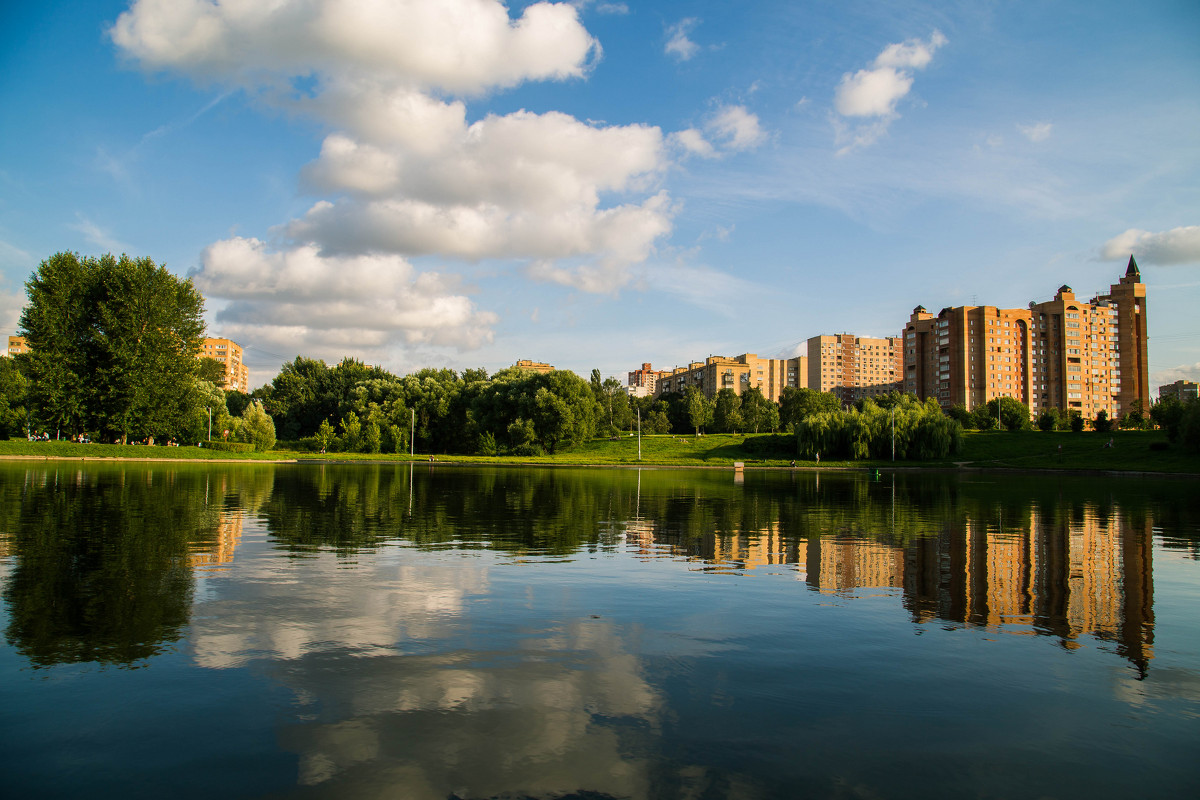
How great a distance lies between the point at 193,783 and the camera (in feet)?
13.8

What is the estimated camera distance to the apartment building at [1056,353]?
132 m

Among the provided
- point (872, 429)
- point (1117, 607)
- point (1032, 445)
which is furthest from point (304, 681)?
point (1032, 445)

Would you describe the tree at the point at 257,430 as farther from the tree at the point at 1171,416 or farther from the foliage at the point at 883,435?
the tree at the point at 1171,416

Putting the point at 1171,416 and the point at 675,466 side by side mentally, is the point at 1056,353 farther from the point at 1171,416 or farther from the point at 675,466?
the point at 675,466

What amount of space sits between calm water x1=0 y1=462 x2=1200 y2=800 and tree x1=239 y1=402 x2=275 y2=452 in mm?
64120

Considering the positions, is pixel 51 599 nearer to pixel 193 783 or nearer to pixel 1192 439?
pixel 193 783

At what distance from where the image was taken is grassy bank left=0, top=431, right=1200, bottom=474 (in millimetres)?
53594

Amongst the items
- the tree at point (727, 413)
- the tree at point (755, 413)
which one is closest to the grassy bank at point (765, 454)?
the tree at point (727, 413)

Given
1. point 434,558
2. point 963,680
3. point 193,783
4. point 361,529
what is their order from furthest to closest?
point 361,529
point 434,558
point 963,680
point 193,783

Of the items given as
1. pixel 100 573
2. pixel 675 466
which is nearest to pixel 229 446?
pixel 675 466

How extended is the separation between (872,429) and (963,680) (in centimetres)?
6624

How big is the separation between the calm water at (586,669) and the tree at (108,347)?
4908cm

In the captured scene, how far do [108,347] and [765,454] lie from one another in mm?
61787

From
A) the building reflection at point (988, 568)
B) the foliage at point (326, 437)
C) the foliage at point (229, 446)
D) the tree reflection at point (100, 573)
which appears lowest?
the building reflection at point (988, 568)
